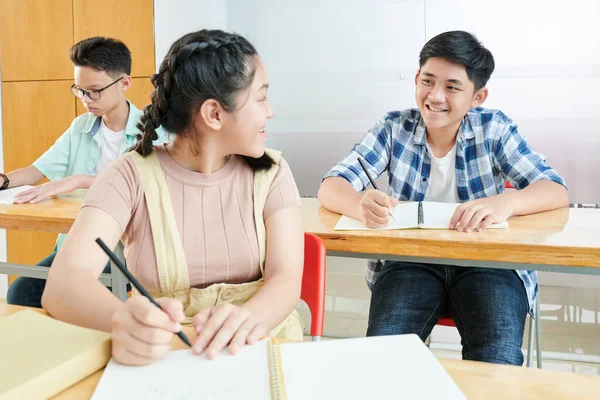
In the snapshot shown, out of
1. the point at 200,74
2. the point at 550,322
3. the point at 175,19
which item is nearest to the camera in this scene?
the point at 200,74

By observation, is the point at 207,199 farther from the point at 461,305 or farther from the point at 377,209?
the point at 461,305

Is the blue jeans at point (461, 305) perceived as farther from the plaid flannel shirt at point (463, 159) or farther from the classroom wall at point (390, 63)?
the classroom wall at point (390, 63)

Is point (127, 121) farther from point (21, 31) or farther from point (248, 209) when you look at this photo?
point (21, 31)

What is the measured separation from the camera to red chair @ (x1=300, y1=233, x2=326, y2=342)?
4.50ft

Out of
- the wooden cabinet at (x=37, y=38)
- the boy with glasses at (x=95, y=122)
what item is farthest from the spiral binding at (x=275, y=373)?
the wooden cabinet at (x=37, y=38)

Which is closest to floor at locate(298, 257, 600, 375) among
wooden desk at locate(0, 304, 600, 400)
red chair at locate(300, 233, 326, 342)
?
red chair at locate(300, 233, 326, 342)

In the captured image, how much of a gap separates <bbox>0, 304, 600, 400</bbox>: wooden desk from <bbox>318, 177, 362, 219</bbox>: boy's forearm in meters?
1.03

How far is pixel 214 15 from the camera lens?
3.97 m

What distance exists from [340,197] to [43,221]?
92 centimetres

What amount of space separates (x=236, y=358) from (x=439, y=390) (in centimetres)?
27

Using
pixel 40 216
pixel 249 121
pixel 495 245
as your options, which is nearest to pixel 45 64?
pixel 40 216

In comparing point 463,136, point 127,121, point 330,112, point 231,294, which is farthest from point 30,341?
point 330,112

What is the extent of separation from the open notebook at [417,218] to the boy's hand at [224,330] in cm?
83

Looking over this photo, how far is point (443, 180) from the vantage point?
2.12m
